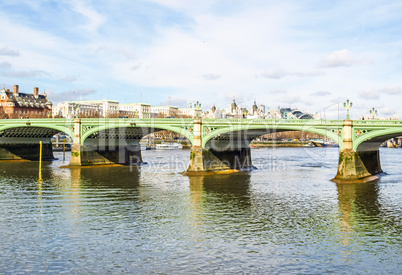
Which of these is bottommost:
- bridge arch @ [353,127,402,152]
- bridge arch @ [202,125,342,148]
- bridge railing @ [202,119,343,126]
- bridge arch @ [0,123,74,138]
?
bridge arch @ [353,127,402,152]

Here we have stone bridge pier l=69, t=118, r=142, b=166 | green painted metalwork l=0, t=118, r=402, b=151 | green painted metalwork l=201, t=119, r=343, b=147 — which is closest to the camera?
green painted metalwork l=0, t=118, r=402, b=151

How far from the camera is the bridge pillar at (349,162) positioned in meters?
51.7

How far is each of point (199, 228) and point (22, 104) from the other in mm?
172735

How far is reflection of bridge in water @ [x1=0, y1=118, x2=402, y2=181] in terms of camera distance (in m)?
52.8

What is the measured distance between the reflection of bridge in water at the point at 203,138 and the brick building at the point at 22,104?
294 feet

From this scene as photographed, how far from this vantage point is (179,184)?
50.9 m

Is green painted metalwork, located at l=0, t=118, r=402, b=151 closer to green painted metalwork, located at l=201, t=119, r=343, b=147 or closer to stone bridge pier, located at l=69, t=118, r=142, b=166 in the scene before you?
green painted metalwork, located at l=201, t=119, r=343, b=147

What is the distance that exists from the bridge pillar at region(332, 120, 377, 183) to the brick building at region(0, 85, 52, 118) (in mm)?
143116

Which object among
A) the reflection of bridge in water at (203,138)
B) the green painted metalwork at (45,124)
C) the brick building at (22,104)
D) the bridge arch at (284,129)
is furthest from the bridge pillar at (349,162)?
the brick building at (22,104)

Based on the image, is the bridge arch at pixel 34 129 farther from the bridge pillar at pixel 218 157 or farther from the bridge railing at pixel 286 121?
the bridge railing at pixel 286 121

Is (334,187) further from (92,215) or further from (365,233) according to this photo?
(92,215)

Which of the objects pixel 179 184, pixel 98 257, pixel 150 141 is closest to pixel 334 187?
pixel 179 184

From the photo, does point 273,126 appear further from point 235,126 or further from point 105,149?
point 105,149

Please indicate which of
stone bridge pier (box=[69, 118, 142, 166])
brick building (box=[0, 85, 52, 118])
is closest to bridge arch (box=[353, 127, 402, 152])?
stone bridge pier (box=[69, 118, 142, 166])
